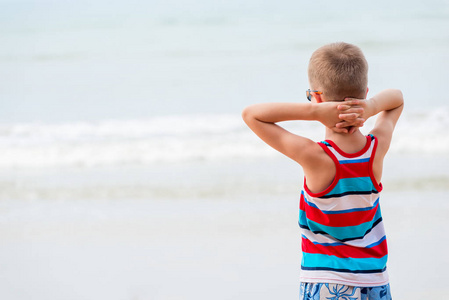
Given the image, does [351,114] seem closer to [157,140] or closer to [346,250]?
[346,250]

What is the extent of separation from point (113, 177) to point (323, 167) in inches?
156

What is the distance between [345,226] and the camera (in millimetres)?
1546

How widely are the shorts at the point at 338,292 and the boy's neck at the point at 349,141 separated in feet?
1.34

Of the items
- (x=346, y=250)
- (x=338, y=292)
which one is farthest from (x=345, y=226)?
(x=338, y=292)

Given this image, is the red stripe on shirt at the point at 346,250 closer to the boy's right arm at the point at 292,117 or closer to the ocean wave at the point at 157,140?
the boy's right arm at the point at 292,117

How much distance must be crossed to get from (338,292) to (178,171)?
3816 mm

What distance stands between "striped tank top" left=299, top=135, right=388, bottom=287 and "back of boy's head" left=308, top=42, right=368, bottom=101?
0.15m

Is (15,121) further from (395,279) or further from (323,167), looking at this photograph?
(323,167)

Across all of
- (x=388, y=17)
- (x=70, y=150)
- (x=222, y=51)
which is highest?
(x=388, y=17)

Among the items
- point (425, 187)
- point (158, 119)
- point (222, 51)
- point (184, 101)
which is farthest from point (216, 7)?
point (425, 187)

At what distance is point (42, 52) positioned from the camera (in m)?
13.8

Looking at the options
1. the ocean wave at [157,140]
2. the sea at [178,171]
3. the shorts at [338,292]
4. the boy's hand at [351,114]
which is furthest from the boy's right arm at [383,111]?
the ocean wave at [157,140]

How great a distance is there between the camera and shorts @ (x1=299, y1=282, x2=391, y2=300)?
62.1 inches

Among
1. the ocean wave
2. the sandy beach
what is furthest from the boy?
the ocean wave
